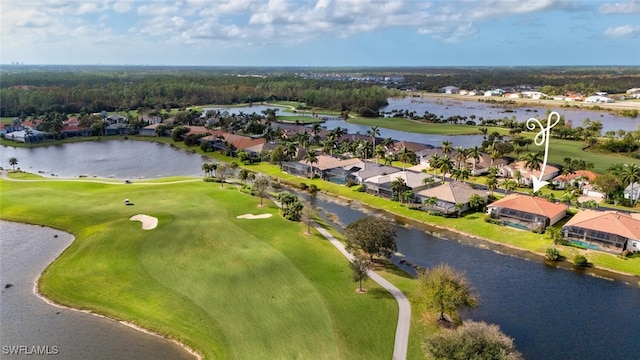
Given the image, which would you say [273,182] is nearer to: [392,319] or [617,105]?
[392,319]

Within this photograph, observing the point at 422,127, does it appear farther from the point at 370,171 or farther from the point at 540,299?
the point at 540,299

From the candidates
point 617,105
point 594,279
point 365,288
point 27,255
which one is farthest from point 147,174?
point 617,105

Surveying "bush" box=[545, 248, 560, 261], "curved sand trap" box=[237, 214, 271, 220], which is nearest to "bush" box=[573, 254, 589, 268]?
"bush" box=[545, 248, 560, 261]

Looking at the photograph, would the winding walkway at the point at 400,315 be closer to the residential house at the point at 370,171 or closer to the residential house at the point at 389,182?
the residential house at the point at 389,182

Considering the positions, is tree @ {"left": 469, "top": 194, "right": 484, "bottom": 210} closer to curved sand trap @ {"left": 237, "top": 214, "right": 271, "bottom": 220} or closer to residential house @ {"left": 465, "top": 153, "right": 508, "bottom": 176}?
residential house @ {"left": 465, "top": 153, "right": 508, "bottom": 176}

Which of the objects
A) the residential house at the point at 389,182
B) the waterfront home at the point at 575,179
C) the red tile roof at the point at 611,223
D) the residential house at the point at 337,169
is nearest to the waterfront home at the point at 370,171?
the residential house at the point at 337,169

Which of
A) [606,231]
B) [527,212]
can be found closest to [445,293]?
[606,231]
